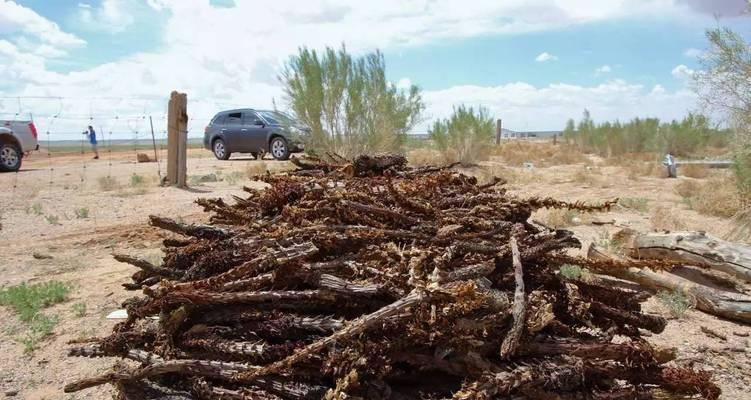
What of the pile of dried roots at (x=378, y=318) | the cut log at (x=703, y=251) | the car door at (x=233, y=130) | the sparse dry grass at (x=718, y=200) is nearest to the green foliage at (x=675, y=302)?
the cut log at (x=703, y=251)

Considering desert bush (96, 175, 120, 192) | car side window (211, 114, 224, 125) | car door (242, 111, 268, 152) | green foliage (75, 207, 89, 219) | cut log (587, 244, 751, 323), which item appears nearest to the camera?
cut log (587, 244, 751, 323)

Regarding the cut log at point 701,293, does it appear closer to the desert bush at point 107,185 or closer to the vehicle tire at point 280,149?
the desert bush at point 107,185

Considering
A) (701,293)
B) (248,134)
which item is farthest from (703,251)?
(248,134)

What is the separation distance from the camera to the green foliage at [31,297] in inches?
187

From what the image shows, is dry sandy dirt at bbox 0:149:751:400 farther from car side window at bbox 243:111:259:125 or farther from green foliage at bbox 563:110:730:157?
green foliage at bbox 563:110:730:157

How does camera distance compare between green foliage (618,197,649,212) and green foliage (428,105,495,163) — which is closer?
green foliage (618,197,649,212)

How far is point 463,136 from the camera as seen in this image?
2027cm

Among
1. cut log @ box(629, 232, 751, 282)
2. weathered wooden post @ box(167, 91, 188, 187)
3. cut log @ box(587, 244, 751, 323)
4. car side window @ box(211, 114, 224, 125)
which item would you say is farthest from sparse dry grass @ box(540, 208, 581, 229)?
car side window @ box(211, 114, 224, 125)

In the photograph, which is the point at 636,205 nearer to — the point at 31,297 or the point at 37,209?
the point at 31,297

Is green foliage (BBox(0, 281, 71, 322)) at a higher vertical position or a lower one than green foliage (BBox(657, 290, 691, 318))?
lower

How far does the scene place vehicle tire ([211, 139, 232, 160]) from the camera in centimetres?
2038

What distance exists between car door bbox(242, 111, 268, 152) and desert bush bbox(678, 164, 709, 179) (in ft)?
41.1

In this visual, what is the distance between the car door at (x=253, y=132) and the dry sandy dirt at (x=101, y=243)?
3.64 m

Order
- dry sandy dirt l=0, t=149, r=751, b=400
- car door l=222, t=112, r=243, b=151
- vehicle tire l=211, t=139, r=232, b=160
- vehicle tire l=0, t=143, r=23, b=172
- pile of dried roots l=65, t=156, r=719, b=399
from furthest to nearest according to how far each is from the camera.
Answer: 1. vehicle tire l=211, t=139, r=232, b=160
2. car door l=222, t=112, r=243, b=151
3. vehicle tire l=0, t=143, r=23, b=172
4. dry sandy dirt l=0, t=149, r=751, b=400
5. pile of dried roots l=65, t=156, r=719, b=399
